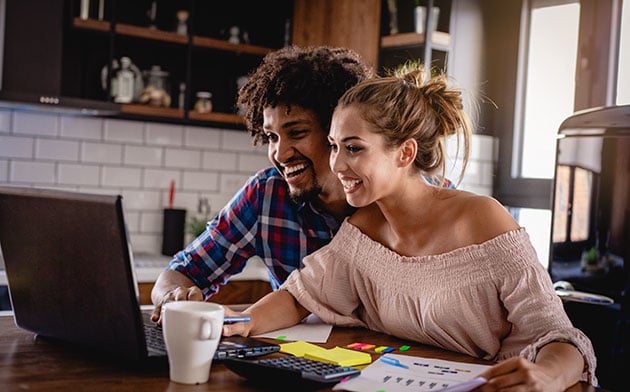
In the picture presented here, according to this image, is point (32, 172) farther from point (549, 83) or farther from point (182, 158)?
point (549, 83)

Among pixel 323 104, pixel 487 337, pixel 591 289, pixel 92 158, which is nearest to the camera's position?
pixel 487 337

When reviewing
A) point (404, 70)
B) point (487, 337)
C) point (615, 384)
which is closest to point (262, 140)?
point (404, 70)

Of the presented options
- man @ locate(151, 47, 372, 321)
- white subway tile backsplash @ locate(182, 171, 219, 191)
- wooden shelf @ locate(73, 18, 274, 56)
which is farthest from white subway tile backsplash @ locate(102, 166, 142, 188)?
man @ locate(151, 47, 372, 321)

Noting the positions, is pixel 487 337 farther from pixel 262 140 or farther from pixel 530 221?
pixel 530 221

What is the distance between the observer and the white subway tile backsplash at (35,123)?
3484 millimetres

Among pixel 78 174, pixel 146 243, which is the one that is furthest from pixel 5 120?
pixel 146 243

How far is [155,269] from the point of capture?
3186 mm

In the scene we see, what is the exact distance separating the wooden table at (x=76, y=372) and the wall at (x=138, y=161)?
2185 millimetres

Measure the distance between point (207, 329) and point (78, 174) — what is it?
2.69m

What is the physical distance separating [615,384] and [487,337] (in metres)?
0.73

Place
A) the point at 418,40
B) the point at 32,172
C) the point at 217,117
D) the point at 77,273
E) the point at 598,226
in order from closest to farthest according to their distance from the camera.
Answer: the point at 77,273 → the point at 598,226 → the point at 418,40 → the point at 32,172 → the point at 217,117

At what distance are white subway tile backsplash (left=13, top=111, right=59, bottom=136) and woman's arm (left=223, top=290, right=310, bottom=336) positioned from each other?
220 cm

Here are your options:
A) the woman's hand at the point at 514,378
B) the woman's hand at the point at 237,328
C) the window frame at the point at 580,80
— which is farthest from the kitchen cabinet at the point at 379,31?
the woman's hand at the point at 514,378

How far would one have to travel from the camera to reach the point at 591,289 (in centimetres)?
218
